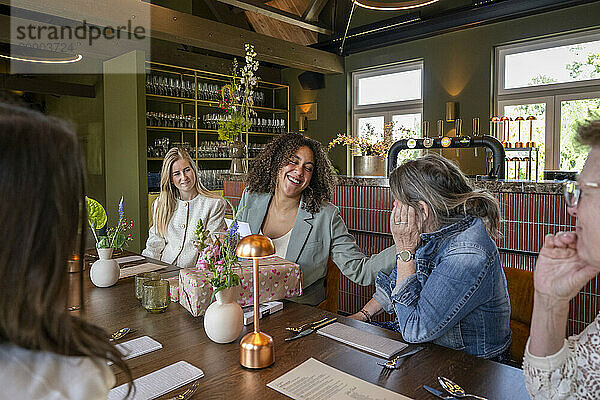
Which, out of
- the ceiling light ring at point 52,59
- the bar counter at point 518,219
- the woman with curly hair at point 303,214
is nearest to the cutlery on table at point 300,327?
the woman with curly hair at point 303,214

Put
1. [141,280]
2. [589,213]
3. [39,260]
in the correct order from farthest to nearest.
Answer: [141,280] → [589,213] → [39,260]

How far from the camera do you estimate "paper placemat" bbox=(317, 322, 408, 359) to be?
4.47 ft

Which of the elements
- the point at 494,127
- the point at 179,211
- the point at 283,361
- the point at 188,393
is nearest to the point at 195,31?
the point at 179,211

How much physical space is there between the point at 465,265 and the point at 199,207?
2073mm

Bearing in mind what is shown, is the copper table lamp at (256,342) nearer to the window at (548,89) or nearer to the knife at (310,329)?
the knife at (310,329)

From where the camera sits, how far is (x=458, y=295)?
1.43m

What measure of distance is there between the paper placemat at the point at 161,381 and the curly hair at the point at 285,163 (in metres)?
1.33

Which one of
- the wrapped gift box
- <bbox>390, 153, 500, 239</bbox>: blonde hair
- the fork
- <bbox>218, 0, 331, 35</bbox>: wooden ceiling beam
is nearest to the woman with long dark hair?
the fork

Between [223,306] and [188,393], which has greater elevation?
[223,306]

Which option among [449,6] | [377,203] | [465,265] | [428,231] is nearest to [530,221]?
[377,203]

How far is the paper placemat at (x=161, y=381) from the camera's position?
1.11 metres

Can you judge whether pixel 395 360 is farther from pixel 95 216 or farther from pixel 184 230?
pixel 184 230

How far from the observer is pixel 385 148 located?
4141mm

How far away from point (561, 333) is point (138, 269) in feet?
6.44
